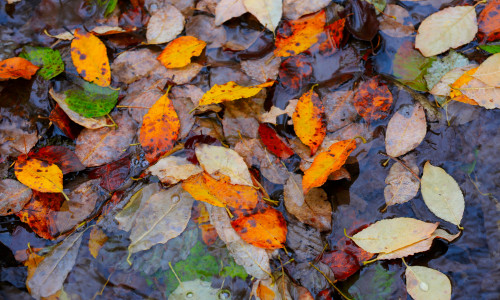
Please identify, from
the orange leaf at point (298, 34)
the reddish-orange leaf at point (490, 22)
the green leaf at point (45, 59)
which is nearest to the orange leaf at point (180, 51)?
the orange leaf at point (298, 34)

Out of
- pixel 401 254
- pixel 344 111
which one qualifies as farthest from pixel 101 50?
pixel 401 254

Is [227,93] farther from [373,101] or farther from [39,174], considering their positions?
[39,174]

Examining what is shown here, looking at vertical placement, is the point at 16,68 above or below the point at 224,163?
above

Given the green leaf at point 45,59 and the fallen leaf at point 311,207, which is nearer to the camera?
the fallen leaf at point 311,207

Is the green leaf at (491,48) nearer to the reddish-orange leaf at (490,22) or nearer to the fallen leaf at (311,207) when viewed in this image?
the reddish-orange leaf at (490,22)

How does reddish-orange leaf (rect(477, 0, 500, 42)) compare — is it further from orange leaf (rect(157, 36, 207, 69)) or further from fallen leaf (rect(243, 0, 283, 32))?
orange leaf (rect(157, 36, 207, 69))

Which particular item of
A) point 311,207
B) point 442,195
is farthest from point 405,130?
point 311,207

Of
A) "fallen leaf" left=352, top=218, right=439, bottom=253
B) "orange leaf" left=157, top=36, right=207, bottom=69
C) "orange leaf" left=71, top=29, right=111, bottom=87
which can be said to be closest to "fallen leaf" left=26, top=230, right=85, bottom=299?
"orange leaf" left=71, top=29, right=111, bottom=87
